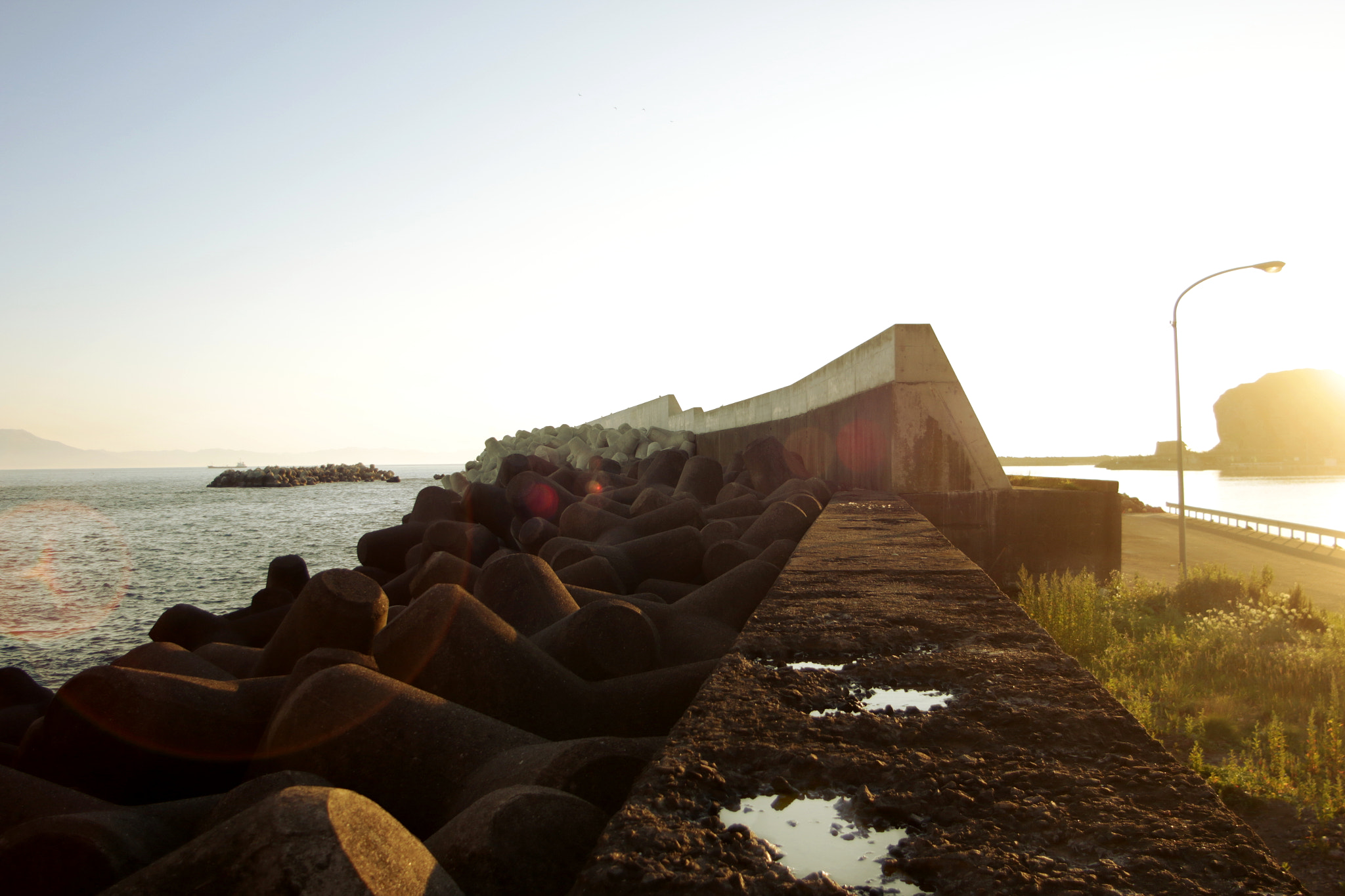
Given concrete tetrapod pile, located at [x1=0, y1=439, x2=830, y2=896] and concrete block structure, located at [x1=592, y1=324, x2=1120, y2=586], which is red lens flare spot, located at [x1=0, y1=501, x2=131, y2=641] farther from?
concrete block structure, located at [x1=592, y1=324, x2=1120, y2=586]

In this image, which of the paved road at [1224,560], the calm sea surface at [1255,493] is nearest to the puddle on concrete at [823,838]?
the paved road at [1224,560]

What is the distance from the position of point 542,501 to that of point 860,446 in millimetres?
3453

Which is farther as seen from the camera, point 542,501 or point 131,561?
point 131,561

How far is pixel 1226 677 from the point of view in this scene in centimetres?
517

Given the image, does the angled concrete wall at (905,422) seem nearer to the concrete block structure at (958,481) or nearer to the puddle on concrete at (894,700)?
the concrete block structure at (958,481)

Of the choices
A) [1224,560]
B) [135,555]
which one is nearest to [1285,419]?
[1224,560]

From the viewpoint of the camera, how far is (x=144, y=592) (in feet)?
31.9

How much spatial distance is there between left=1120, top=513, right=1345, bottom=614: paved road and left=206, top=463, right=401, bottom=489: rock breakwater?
4960cm

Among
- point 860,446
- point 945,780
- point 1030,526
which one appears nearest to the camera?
point 945,780

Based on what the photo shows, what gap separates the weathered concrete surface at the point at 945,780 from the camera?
772 millimetres

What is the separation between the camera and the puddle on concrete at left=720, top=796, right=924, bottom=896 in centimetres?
79

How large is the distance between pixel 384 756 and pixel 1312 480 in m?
116

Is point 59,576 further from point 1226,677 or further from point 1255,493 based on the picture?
point 1255,493

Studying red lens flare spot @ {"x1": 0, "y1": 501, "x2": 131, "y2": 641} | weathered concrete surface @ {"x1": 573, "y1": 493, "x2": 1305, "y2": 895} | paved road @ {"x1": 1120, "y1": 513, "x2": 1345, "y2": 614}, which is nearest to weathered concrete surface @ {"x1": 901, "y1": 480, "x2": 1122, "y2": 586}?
weathered concrete surface @ {"x1": 573, "y1": 493, "x2": 1305, "y2": 895}
